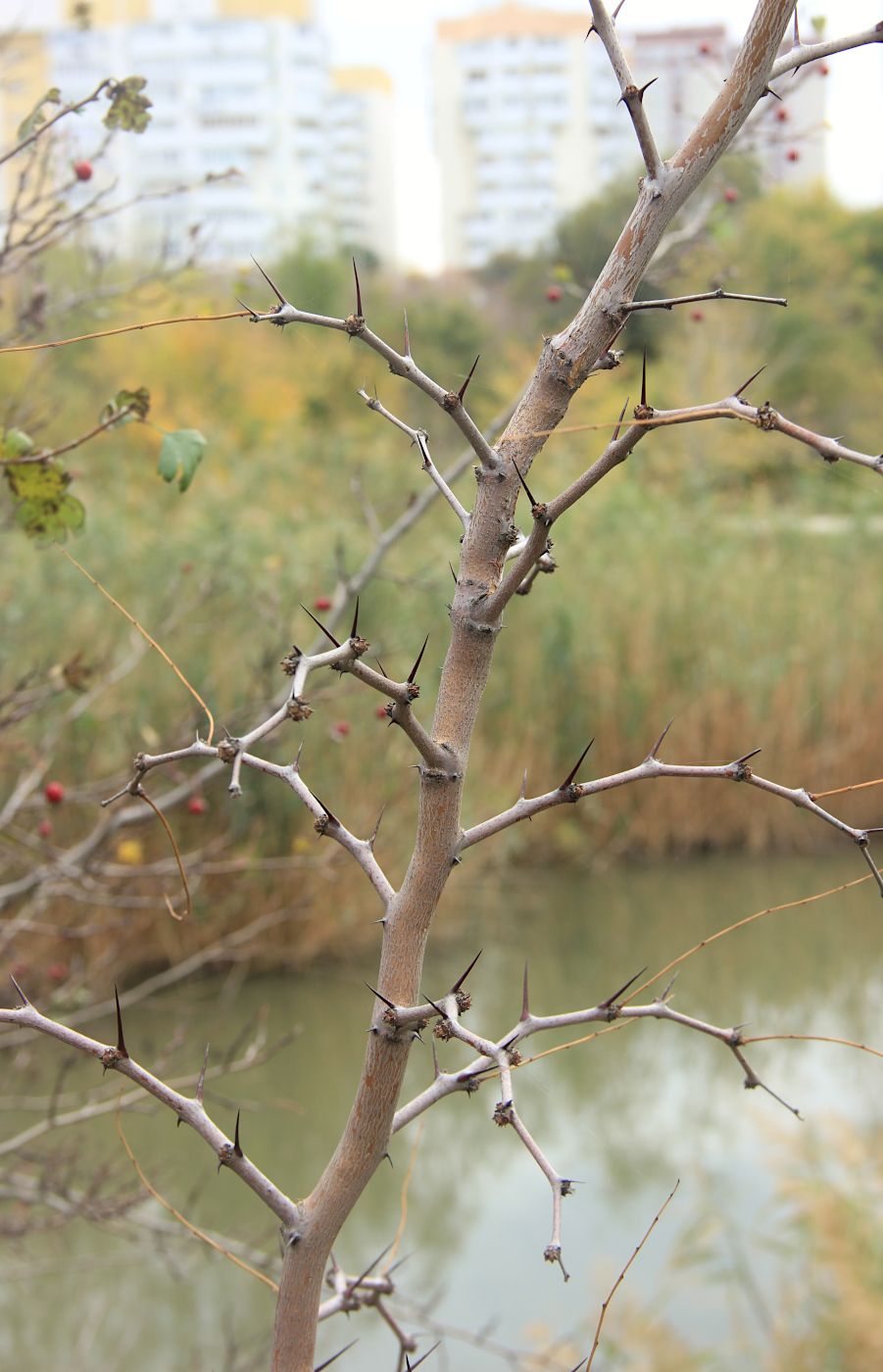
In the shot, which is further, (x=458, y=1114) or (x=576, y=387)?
(x=458, y=1114)

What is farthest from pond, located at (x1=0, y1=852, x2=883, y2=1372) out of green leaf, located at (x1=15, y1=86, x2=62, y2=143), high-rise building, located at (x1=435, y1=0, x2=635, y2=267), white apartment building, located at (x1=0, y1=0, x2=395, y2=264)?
high-rise building, located at (x1=435, y1=0, x2=635, y2=267)

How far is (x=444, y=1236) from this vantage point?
2.75m

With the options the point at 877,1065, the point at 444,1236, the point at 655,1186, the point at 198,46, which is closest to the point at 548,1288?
the point at 444,1236

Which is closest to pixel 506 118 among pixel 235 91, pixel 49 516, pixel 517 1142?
pixel 235 91

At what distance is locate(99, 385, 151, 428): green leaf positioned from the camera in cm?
108

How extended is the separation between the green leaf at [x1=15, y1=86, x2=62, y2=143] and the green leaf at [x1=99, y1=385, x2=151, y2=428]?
10.8 inches

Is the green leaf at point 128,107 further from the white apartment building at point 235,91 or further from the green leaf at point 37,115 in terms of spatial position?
the white apartment building at point 235,91

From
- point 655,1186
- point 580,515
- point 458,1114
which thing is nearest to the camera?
point 655,1186

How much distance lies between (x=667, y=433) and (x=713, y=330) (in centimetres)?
181

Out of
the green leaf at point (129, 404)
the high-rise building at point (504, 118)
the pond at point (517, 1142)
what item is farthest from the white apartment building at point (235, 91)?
the green leaf at point (129, 404)

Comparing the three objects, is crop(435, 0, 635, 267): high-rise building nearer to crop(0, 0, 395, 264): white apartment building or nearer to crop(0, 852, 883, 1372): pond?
crop(0, 0, 395, 264): white apartment building

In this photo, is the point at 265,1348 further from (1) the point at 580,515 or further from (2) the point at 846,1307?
(1) the point at 580,515

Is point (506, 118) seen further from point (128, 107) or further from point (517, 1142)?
point (128, 107)

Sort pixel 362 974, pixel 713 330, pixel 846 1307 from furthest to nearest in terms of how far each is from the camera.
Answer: pixel 713 330
pixel 362 974
pixel 846 1307
